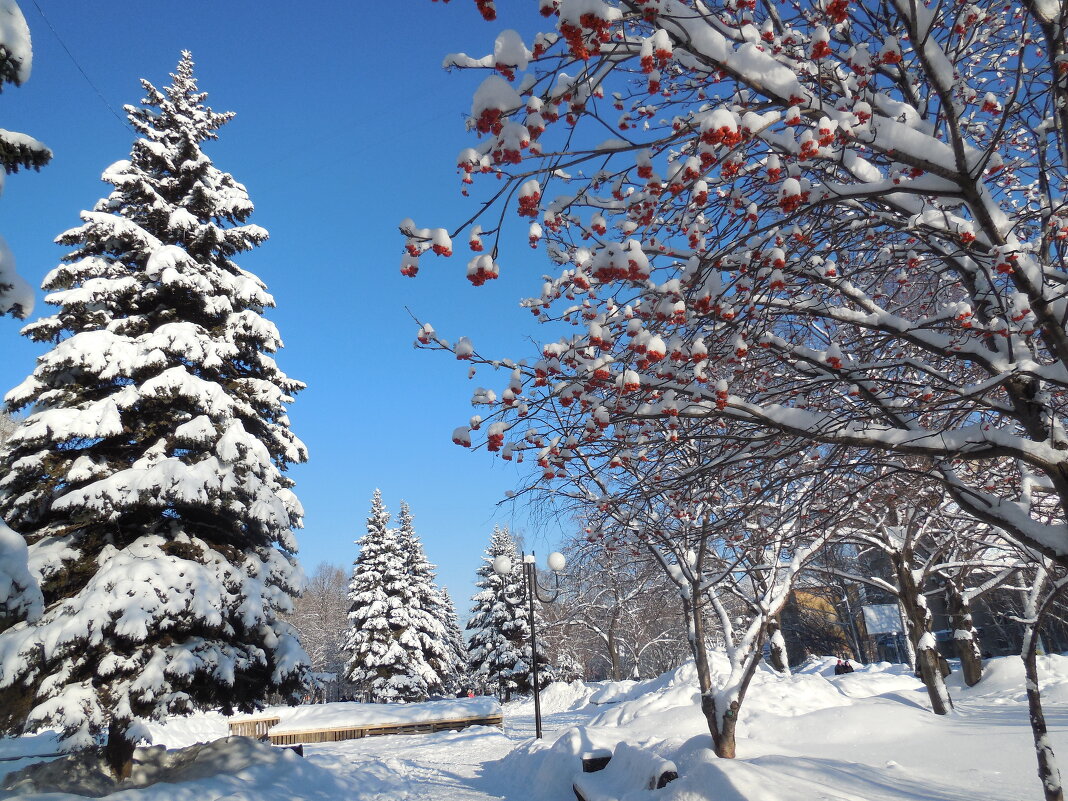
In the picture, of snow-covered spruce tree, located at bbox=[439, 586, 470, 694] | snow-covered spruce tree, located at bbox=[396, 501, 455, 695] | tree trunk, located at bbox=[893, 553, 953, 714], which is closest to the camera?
tree trunk, located at bbox=[893, 553, 953, 714]

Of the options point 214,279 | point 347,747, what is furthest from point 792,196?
point 347,747

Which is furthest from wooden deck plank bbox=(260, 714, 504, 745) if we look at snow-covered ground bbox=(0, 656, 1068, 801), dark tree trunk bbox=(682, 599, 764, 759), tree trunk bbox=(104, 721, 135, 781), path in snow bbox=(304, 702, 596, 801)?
dark tree trunk bbox=(682, 599, 764, 759)

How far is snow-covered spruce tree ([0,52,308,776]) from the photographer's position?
8789 millimetres

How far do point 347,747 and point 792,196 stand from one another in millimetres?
20258

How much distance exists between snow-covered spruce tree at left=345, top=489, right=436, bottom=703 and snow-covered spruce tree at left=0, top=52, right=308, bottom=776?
21.0 metres

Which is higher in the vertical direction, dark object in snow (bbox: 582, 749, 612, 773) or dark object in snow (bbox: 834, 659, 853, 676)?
dark object in snow (bbox: 582, 749, 612, 773)

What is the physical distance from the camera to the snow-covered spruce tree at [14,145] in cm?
433

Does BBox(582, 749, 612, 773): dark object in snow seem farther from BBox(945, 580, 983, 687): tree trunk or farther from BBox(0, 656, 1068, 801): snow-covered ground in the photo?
BBox(945, 580, 983, 687): tree trunk

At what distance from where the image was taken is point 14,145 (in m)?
4.80

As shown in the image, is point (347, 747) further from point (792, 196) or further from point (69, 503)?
point (792, 196)

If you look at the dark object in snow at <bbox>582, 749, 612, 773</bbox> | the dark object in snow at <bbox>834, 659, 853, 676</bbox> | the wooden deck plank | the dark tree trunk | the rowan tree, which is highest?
the rowan tree

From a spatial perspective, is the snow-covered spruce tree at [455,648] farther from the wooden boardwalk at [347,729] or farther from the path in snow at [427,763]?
the path in snow at [427,763]

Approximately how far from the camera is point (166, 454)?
419 inches

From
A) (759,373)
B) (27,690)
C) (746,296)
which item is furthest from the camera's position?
(27,690)
